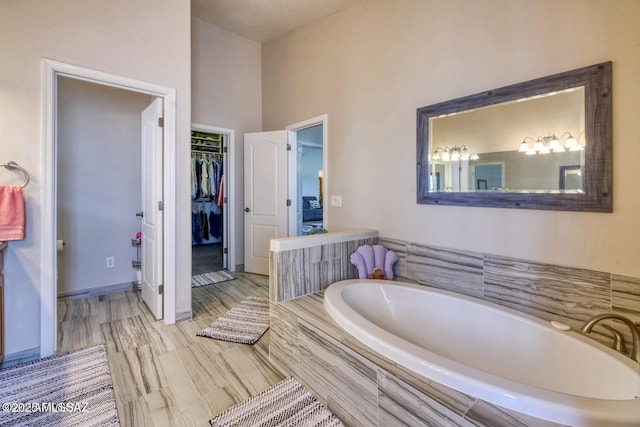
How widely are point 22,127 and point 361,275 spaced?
8.32 ft

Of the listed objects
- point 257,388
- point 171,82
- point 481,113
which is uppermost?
point 171,82

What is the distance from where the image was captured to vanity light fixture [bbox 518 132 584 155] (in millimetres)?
1558

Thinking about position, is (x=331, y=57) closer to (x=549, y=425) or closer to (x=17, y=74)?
(x=17, y=74)

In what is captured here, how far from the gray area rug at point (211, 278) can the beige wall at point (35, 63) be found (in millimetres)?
1687

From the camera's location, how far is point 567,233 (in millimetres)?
1599

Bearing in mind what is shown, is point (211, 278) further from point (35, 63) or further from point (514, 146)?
point (514, 146)

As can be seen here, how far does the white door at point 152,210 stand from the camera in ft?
8.29

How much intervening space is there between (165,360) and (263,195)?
2309 mm

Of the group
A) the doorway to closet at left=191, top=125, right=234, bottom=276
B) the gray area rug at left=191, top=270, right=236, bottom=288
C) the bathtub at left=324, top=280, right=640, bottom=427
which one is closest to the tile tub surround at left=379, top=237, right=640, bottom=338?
the bathtub at left=324, top=280, right=640, bottom=427

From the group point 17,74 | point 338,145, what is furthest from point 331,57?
point 17,74

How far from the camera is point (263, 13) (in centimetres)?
329

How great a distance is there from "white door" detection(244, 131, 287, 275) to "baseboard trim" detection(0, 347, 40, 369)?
2.25 metres

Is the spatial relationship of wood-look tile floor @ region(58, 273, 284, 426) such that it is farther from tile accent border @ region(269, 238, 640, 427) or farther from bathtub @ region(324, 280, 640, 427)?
bathtub @ region(324, 280, 640, 427)

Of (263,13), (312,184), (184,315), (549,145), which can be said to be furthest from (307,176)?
(549,145)
